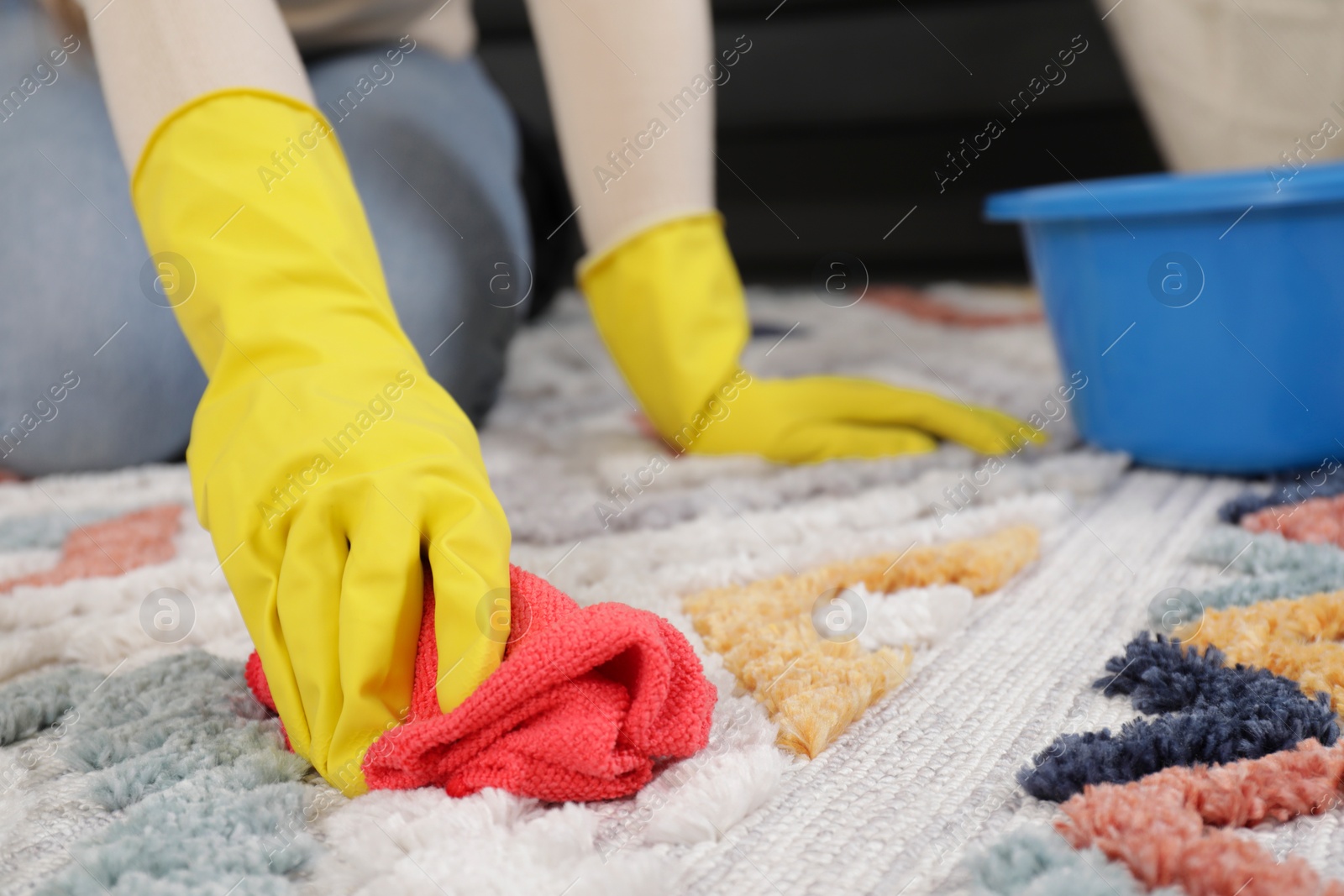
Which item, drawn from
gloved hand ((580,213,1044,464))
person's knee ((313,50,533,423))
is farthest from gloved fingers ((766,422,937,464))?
person's knee ((313,50,533,423))

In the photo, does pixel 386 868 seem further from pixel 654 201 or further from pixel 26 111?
pixel 26 111

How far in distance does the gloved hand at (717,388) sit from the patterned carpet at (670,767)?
28 millimetres

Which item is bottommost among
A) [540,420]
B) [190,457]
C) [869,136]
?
[540,420]

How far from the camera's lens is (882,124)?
1483 mm

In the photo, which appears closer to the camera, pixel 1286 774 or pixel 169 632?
pixel 1286 774

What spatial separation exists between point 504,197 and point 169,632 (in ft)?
1.84

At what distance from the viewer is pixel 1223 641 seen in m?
0.45

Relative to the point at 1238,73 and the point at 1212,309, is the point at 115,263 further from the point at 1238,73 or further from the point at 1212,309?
the point at 1238,73

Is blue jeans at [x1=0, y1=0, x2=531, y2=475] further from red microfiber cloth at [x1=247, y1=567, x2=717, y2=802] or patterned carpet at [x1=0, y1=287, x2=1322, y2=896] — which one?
red microfiber cloth at [x1=247, y1=567, x2=717, y2=802]

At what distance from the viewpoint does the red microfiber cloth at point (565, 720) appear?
36 cm

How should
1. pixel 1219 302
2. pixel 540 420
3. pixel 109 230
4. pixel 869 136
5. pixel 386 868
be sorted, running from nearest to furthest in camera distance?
pixel 386 868 → pixel 1219 302 → pixel 109 230 → pixel 540 420 → pixel 869 136

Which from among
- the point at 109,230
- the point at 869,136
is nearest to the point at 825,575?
the point at 109,230

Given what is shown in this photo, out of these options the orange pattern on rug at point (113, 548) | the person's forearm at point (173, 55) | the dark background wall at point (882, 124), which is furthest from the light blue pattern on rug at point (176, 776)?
the dark background wall at point (882, 124)

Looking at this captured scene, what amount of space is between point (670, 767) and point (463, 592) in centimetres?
10
